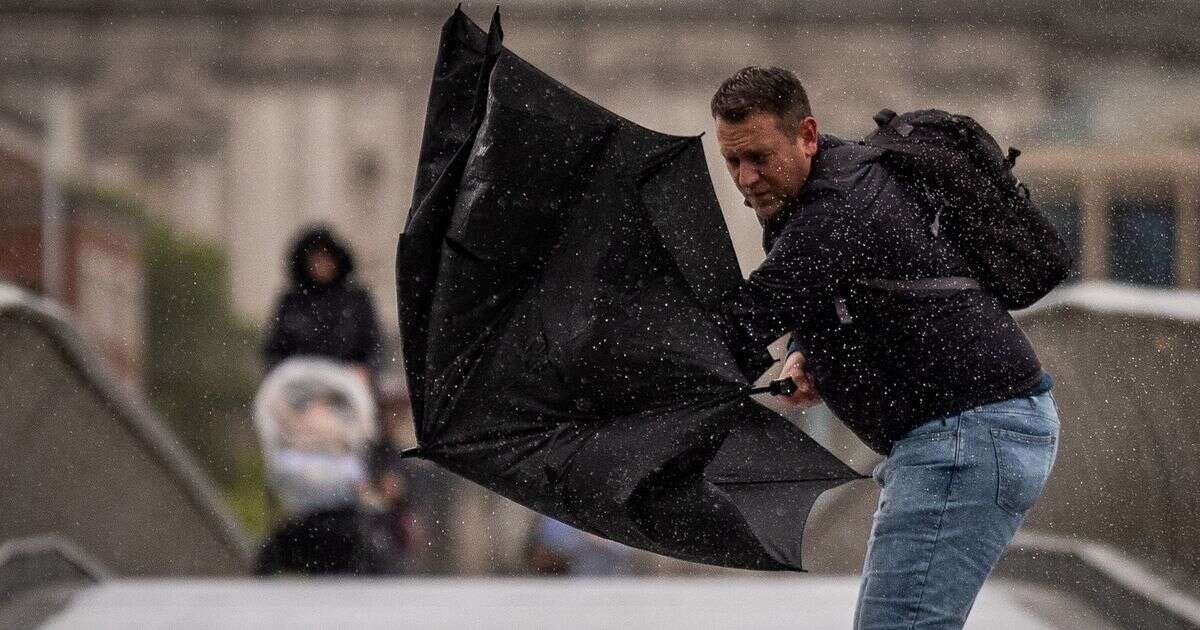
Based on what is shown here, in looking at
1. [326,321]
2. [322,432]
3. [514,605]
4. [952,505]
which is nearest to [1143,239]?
[326,321]

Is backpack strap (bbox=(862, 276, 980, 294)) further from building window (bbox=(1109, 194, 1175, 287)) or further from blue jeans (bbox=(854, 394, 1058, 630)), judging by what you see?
building window (bbox=(1109, 194, 1175, 287))

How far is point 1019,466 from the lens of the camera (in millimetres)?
2723

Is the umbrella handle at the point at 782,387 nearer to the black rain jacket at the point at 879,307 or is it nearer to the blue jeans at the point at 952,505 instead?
the black rain jacket at the point at 879,307

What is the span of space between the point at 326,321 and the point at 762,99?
4.21m

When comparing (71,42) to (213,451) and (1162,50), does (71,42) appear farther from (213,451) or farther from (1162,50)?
(1162,50)

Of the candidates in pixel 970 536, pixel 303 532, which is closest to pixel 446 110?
pixel 970 536

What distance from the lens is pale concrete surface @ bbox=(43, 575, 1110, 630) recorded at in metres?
5.67

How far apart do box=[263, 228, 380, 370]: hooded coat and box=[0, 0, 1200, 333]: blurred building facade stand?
15.7 metres

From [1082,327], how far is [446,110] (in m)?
3.16

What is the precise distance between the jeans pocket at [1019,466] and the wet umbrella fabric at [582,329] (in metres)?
0.35

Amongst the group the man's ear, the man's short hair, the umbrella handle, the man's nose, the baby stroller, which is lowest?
the baby stroller

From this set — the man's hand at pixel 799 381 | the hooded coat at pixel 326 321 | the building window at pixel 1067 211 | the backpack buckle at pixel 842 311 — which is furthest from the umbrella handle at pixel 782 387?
the building window at pixel 1067 211

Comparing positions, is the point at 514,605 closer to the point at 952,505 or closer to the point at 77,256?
the point at 952,505

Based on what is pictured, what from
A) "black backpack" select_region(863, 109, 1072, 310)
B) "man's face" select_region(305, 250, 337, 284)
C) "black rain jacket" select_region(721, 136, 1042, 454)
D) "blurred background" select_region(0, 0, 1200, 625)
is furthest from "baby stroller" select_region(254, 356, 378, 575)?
"blurred background" select_region(0, 0, 1200, 625)
